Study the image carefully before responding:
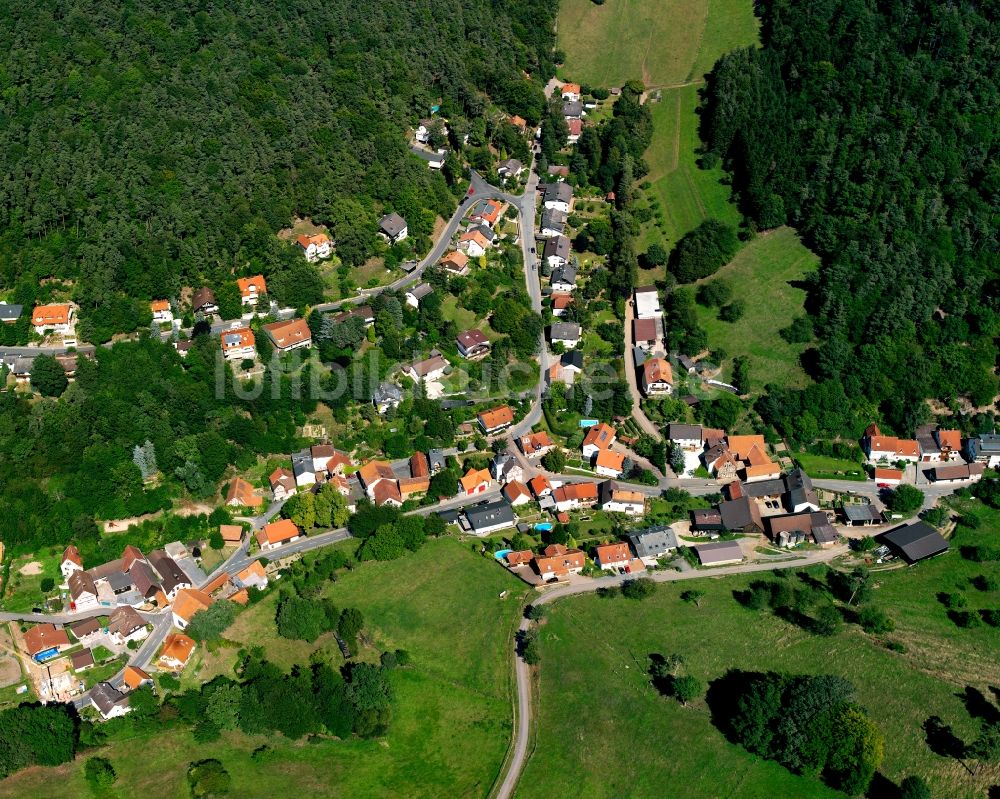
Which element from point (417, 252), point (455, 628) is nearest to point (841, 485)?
point (455, 628)

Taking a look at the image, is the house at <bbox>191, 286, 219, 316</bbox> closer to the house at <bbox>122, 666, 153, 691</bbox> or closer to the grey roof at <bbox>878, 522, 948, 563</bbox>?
the house at <bbox>122, 666, 153, 691</bbox>

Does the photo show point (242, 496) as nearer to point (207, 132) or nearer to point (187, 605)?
point (187, 605)

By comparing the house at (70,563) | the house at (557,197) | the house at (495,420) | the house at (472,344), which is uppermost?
the house at (557,197)

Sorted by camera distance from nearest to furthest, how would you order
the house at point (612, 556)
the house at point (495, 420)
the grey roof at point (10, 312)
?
the house at point (612, 556) < the house at point (495, 420) < the grey roof at point (10, 312)

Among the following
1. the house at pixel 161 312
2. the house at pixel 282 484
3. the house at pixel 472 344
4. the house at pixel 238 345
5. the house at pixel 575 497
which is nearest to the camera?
the house at pixel 575 497

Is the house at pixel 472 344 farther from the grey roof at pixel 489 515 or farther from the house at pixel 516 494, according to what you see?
the grey roof at pixel 489 515

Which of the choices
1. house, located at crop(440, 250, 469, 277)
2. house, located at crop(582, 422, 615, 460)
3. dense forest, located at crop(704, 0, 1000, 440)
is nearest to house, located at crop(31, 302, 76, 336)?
house, located at crop(440, 250, 469, 277)

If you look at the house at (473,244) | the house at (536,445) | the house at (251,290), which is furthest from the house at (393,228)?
the house at (536,445)
